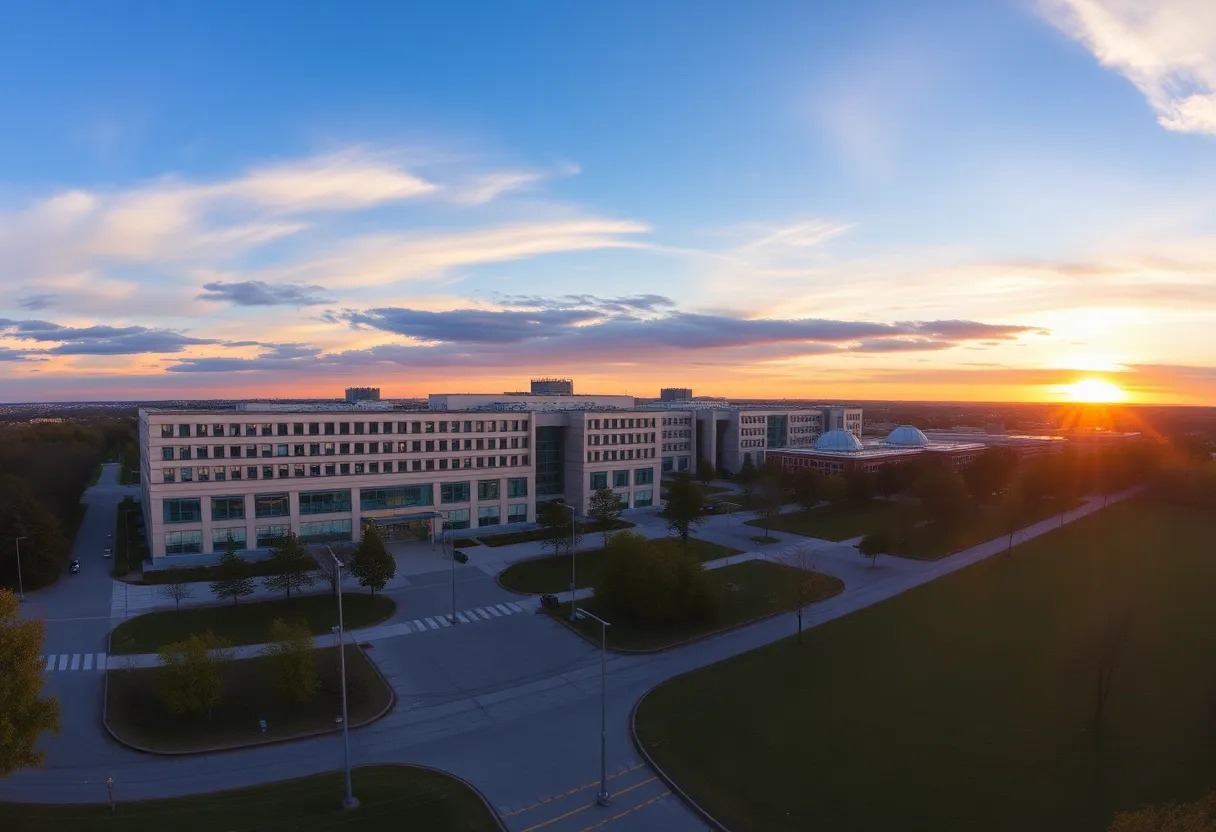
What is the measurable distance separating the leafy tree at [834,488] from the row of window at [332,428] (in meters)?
40.8

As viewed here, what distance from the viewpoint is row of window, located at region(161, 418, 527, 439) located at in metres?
63.0

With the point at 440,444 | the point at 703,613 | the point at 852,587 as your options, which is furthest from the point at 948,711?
the point at 440,444

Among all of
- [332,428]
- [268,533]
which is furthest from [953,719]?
[268,533]

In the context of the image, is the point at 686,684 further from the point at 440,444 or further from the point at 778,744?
the point at 440,444

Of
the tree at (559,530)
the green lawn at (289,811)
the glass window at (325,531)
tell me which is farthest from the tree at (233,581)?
the tree at (559,530)

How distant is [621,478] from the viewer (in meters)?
90.8

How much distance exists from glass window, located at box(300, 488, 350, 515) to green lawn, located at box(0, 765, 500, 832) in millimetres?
43089

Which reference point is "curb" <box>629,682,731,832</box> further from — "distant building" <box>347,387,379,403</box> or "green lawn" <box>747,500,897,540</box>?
"distant building" <box>347,387,379,403</box>

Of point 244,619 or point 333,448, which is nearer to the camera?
point 244,619

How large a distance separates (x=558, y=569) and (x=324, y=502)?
26.8 m

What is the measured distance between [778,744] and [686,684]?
7.45 metres

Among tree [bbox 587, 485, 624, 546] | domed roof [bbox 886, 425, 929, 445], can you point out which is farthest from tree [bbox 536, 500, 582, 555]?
domed roof [bbox 886, 425, 929, 445]

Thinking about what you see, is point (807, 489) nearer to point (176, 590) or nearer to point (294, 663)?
point (294, 663)

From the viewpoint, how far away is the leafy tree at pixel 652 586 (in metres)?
45.2
